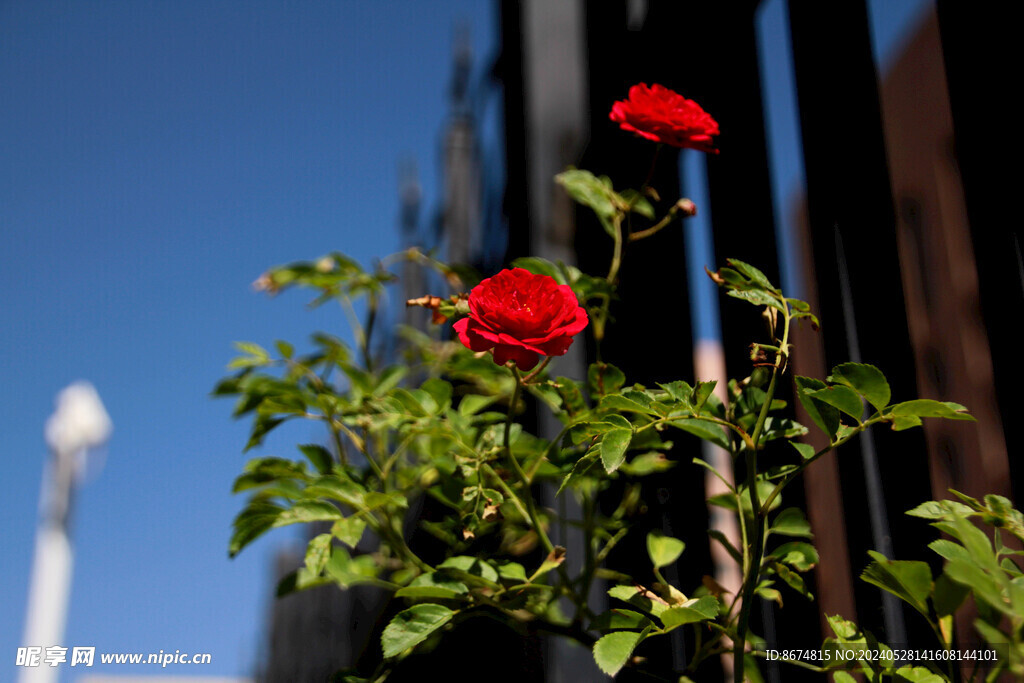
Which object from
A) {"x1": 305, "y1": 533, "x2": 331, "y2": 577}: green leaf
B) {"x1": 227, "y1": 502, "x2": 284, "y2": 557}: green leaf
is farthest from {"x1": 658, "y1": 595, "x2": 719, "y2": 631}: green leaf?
{"x1": 227, "y1": 502, "x2": 284, "y2": 557}: green leaf

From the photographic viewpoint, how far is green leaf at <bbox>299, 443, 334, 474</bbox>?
94 centimetres

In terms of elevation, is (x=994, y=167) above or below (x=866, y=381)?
above

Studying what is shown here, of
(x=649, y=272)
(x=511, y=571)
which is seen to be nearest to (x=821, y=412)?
(x=511, y=571)

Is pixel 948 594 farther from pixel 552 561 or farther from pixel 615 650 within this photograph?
pixel 552 561

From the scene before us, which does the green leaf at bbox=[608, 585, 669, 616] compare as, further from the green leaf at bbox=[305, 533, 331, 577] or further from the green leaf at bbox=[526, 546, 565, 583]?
the green leaf at bbox=[305, 533, 331, 577]

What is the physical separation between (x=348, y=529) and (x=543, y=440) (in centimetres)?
23

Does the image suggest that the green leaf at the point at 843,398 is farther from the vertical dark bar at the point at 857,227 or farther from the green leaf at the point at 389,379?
the green leaf at the point at 389,379

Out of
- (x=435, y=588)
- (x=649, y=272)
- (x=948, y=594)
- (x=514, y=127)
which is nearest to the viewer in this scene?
(x=948, y=594)

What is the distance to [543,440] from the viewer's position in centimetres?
89

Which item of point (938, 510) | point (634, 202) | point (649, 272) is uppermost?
point (649, 272)

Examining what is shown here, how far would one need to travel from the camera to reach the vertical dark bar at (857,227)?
754 mm

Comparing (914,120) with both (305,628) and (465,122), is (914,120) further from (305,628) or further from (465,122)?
(305,628)

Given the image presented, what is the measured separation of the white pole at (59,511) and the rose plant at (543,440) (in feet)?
25.3

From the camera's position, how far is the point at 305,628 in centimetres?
229
